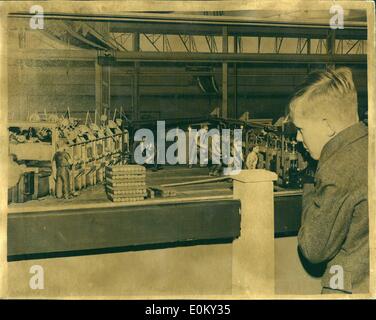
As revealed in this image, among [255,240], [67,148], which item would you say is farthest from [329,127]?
[67,148]

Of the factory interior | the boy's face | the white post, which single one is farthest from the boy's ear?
the white post

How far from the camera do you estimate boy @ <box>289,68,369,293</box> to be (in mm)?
5883

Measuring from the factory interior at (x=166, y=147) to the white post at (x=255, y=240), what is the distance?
15mm

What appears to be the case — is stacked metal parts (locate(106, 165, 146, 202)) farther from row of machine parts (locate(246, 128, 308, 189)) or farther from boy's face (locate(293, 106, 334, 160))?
boy's face (locate(293, 106, 334, 160))

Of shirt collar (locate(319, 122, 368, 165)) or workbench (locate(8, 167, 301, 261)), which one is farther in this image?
shirt collar (locate(319, 122, 368, 165))

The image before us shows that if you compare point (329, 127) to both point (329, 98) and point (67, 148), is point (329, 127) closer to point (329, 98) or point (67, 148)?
point (329, 98)

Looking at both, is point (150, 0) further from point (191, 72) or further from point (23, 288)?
point (23, 288)

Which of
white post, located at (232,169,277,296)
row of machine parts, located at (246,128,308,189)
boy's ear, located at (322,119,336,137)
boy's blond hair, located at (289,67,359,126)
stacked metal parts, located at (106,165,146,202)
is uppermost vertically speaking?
boy's blond hair, located at (289,67,359,126)

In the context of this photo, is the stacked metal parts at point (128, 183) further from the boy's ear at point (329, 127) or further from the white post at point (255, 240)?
the boy's ear at point (329, 127)

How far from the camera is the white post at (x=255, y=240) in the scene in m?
5.96

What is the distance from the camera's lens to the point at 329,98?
6000 mm

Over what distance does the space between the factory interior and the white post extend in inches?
0.6

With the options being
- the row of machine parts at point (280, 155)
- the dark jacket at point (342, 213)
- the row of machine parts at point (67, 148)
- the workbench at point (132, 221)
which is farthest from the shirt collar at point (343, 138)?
the row of machine parts at point (67, 148)

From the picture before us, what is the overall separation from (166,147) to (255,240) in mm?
1362
